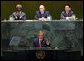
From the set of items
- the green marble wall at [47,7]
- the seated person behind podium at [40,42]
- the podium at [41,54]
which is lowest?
the podium at [41,54]

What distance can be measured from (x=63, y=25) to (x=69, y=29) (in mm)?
170

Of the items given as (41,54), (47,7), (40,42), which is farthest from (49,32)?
(47,7)

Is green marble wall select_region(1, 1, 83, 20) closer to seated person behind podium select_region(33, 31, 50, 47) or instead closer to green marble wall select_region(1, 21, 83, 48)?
green marble wall select_region(1, 21, 83, 48)

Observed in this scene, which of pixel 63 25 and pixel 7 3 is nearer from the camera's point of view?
pixel 63 25

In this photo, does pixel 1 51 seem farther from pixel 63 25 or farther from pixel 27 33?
pixel 63 25

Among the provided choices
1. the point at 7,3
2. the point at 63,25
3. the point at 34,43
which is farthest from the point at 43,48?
the point at 7,3

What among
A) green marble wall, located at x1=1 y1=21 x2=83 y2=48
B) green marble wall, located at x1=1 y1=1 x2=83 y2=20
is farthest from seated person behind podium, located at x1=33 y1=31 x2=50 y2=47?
green marble wall, located at x1=1 y1=1 x2=83 y2=20

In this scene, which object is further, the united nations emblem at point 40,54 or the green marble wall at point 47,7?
the green marble wall at point 47,7

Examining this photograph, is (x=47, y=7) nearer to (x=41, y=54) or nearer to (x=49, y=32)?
(x=49, y=32)

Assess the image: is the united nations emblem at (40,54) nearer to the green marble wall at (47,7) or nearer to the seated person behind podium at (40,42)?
the seated person behind podium at (40,42)

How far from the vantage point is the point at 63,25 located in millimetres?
7934

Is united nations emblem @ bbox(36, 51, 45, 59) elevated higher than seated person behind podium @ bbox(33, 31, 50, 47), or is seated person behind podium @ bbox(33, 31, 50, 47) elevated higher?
seated person behind podium @ bbox(33, 31, 50, 47)

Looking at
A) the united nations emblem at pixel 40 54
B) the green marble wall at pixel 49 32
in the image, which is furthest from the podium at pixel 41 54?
the green marble wall at pixel 49 32

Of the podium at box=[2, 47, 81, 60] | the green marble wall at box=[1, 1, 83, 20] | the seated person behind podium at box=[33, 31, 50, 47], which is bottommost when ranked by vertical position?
the podium at box=[2, 47, 81, 60]
